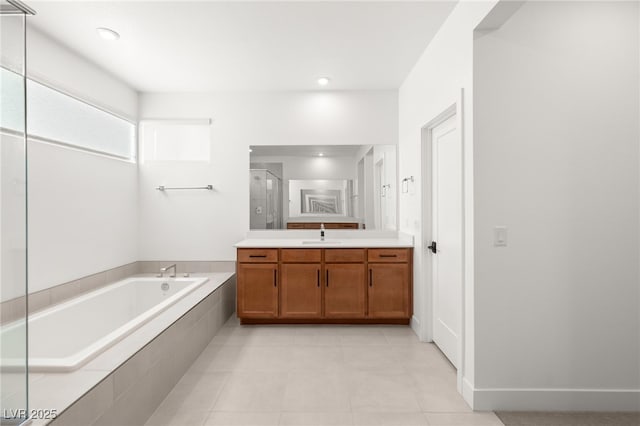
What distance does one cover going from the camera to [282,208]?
413 cm

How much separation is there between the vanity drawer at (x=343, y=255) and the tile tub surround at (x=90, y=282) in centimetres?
124

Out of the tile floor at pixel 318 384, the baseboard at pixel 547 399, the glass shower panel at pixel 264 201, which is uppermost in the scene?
the glass shower panel at pixel 264 201

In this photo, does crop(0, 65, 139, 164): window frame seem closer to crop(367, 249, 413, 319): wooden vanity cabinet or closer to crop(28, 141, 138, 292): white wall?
crop(28, 141, 138, 292): white wall

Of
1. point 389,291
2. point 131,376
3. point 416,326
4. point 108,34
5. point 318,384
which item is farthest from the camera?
point 389,291

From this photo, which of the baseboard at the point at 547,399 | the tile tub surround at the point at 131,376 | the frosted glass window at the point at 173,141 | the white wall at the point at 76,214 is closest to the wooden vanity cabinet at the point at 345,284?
the tile tub surround at the point at 131,376

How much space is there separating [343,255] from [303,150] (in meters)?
1.36

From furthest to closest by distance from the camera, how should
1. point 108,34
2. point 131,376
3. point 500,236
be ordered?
point 108,34 < point 500,236 < point 131,376

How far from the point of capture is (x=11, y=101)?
1.29m

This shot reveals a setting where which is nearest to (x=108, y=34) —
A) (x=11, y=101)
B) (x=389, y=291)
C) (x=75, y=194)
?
(x=75, y=194)

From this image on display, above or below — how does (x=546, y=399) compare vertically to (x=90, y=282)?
below

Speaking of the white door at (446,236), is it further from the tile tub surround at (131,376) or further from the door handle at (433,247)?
the tile tub surround at (131,376)

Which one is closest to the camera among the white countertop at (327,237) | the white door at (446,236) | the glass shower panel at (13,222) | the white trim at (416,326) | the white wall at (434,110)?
the glass shower panel at (13,222)

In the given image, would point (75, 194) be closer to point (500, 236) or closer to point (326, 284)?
point (326, 284)

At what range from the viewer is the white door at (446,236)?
263 centimetres
